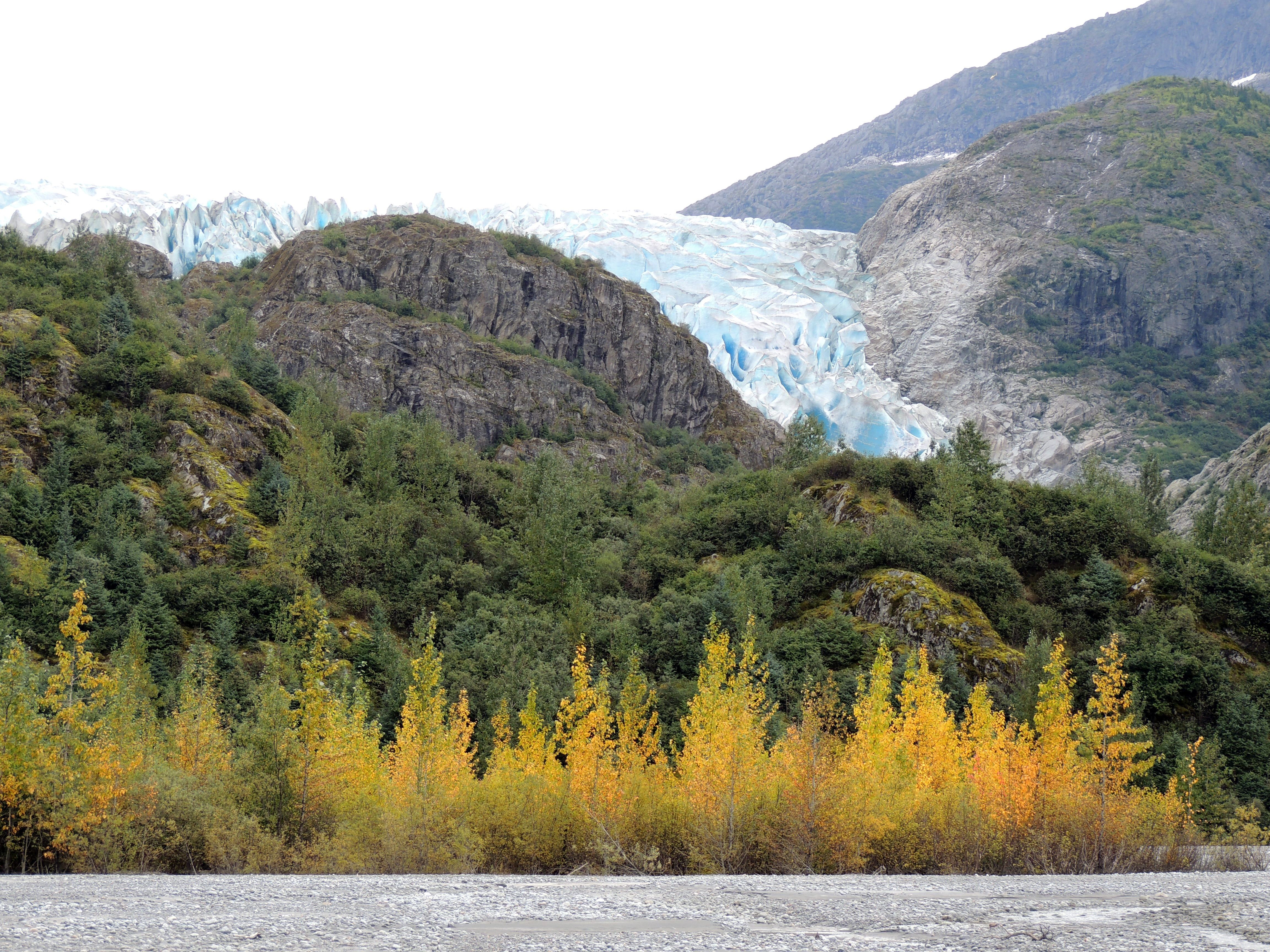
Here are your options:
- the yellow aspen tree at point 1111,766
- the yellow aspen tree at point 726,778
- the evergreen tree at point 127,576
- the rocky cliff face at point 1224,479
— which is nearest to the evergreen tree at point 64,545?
the evergreen tree at point 127,576

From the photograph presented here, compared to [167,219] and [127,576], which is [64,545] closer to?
[127,576]

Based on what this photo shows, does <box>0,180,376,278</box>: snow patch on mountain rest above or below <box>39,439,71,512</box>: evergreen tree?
above

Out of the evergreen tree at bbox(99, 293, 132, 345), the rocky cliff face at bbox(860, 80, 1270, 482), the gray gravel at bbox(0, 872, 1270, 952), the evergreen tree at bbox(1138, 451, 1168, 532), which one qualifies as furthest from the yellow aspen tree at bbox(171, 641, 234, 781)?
the rocky cliff face at bbox(860, 80, 1270, 482)

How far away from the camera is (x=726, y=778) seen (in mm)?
19328

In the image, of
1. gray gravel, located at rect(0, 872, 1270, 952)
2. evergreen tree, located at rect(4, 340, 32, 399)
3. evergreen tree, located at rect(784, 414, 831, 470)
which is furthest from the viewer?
evergreen tree, located at rect(784, 414, 831, 470)

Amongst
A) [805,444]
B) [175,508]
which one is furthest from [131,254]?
[805,444]

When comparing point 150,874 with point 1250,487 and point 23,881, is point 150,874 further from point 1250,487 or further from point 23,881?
point 1250,487

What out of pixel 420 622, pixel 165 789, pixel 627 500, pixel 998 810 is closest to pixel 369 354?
pixel 627 500

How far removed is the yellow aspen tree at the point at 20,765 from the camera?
58.0 feet

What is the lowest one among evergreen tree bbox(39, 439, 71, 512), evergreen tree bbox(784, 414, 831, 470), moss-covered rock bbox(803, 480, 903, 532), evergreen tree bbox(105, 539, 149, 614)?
evergreen tree bbox(105, 539, 149, 614)

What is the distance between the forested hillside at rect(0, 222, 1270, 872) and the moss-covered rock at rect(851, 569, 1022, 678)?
17cm

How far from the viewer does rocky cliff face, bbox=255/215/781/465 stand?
243ft

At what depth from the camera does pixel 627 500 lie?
65.8 m

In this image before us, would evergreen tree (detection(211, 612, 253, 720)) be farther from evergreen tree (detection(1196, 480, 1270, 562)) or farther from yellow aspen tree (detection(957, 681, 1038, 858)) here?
evergreen tree (detection(1196, 480, 1270, 562))
